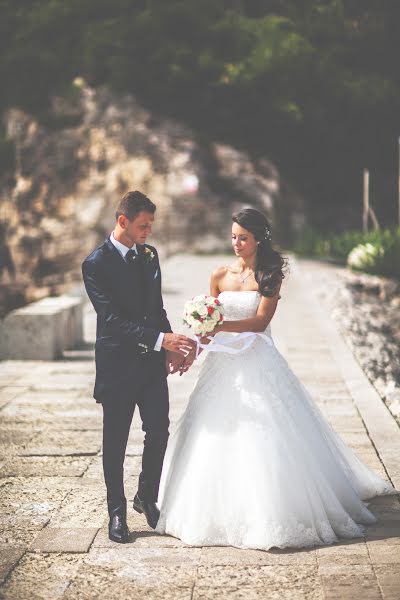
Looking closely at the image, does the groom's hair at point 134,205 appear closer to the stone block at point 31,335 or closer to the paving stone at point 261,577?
the paving stone at point 261,577

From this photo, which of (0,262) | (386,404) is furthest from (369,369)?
(0,262)

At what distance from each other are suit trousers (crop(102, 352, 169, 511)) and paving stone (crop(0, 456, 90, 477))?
1.33 meters

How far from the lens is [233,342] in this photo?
4766mm

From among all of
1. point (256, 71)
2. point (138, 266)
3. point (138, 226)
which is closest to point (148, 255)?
point (138, 266)

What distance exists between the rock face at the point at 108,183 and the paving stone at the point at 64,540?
27.9 meters

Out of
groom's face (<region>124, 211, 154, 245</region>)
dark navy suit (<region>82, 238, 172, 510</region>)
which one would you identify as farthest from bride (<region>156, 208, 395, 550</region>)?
groom's face (<region>124, 211, 154, 245</region>)

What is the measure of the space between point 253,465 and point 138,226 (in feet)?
4.16

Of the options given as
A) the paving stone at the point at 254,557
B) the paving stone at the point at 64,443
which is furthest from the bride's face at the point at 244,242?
the paving stone at the point at 64,443

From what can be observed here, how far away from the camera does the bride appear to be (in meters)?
4.36

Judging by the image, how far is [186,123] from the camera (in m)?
35.0

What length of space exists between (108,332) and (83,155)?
30.6m

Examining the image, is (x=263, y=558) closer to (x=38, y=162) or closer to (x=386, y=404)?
(x=386, y=404)

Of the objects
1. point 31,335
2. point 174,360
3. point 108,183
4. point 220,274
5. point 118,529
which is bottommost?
point 118,529

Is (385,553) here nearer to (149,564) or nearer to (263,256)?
(149,564)
